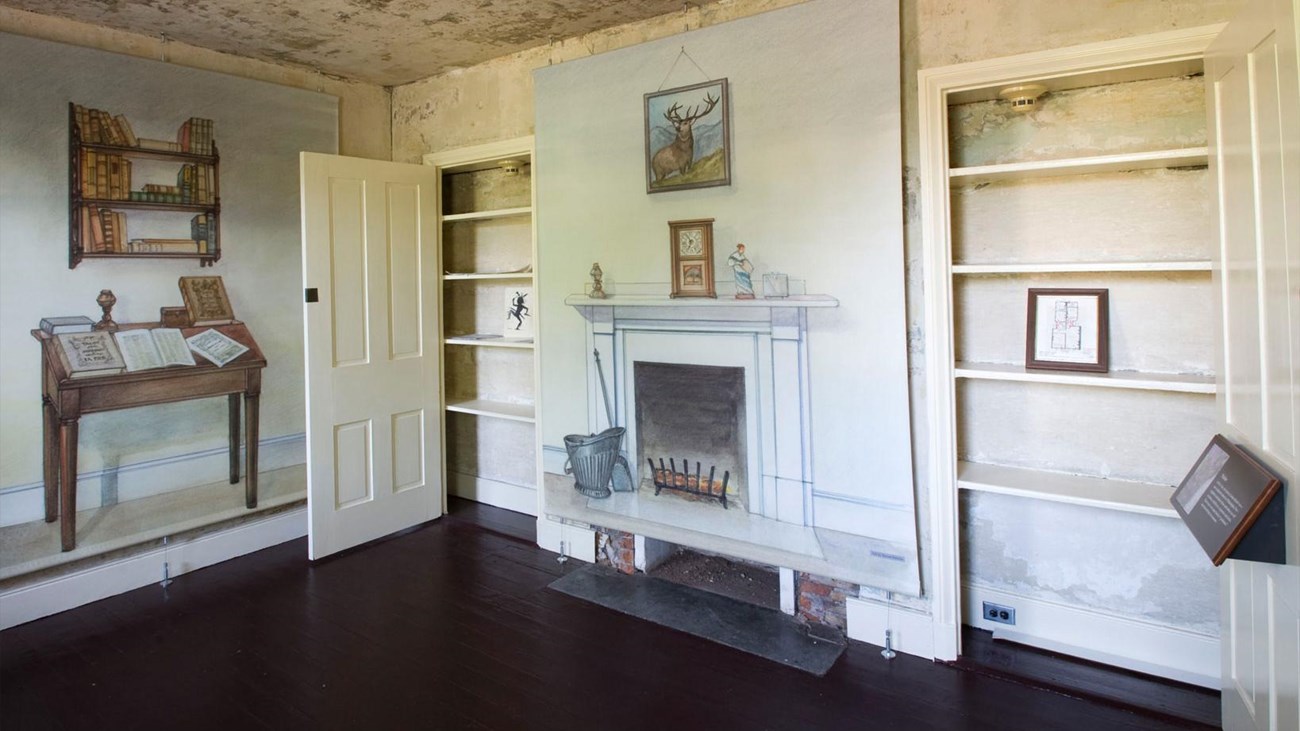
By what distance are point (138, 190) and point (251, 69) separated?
3.32 ft

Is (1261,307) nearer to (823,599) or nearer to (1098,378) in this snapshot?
(1098,378)

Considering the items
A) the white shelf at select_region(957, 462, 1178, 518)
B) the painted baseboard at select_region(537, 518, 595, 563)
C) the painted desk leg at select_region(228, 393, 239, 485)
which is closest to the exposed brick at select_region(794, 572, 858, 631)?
the white shelf at select_region(957, 462, 1178, 518)

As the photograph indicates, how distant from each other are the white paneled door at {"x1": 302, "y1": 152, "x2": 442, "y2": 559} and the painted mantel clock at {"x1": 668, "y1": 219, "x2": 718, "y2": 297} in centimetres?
191

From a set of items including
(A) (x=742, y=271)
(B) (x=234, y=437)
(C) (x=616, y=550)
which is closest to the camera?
(A) (x=742, y=271)

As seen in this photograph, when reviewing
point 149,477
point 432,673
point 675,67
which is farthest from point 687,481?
point 149,477

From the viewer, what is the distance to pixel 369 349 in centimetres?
396

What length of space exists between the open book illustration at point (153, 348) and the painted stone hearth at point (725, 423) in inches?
83.8

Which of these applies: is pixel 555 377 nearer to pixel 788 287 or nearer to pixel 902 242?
pixel 788 287

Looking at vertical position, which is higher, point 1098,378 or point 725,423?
point 1098,378

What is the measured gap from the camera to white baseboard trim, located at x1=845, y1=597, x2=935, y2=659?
2.70m

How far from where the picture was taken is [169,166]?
350 centimetres

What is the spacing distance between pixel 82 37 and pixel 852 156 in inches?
148

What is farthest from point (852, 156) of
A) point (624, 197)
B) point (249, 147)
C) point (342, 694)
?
point (249, 147)

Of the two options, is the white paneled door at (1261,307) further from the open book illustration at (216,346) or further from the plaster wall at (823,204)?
the open book illustration at (216,346)
